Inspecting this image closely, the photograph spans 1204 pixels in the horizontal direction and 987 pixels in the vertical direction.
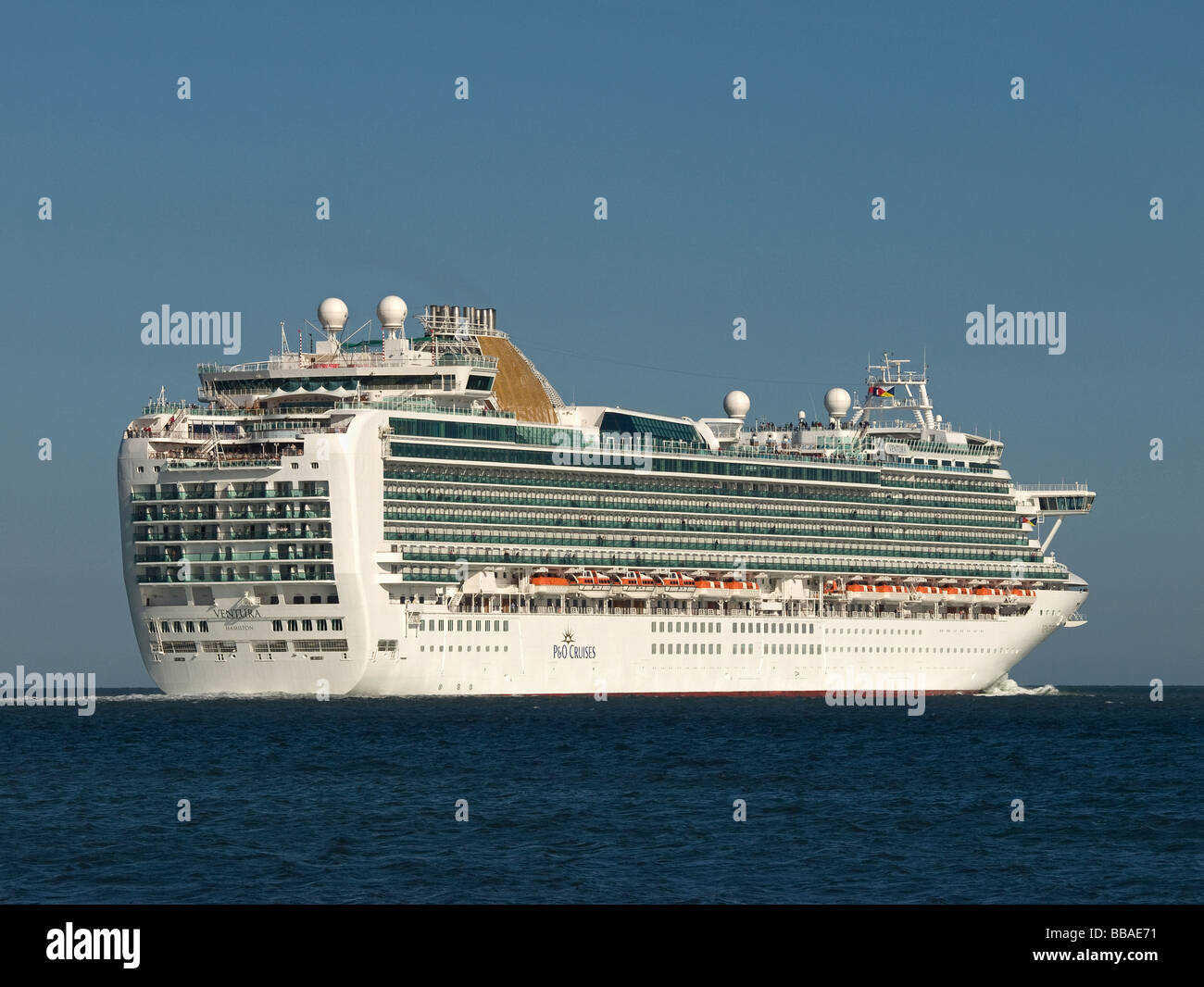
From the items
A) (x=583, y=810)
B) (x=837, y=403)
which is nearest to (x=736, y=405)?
(x=837, y=403)

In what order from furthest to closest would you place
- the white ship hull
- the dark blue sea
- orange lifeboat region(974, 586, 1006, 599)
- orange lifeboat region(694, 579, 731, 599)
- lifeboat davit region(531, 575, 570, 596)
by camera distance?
orange lifeboat region(974, 586, 1006, 599), orange lifeboat region(694, 579, 731, 599), lifeboat davit region(531, 575, 570, 596), the white ship hull, the dark blue sea

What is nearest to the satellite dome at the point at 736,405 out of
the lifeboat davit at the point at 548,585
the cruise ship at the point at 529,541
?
the cruise ship at the point at 529,541

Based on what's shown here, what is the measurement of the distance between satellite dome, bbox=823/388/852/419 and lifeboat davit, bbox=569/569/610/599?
3707 cm

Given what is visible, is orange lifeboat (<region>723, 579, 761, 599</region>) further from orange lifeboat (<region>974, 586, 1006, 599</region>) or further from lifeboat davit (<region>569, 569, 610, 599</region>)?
orange lifeboat (<region>974, 586, 1006, 599</region>)

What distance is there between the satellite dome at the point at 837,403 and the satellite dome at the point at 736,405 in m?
8.74

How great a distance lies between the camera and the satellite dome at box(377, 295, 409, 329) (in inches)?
4328

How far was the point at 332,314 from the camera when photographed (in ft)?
360

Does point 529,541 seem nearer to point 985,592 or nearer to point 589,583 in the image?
point 589,583

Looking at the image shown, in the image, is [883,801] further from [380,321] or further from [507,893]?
[380,321]

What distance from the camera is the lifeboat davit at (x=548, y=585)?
108 meters

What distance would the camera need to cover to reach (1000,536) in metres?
141

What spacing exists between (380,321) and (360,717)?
32492 mm

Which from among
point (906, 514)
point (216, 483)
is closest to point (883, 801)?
point (216, 483)

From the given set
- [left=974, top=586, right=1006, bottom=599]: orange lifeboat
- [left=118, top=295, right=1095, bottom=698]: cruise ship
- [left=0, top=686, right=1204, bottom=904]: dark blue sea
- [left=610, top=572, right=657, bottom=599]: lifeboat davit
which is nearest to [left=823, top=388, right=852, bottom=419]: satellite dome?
[left=118, top=295, right=1095, bottom=698]: cruise ship
